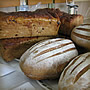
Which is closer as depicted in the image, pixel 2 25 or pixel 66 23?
pixel 2 25

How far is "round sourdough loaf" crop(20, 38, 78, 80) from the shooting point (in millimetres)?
615

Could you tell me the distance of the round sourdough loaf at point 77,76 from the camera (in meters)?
0.45

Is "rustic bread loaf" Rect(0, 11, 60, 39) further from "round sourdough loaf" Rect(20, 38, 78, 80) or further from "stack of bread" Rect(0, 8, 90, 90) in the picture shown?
"round sourdough loaf" Rect(20, 38, 78, 80)

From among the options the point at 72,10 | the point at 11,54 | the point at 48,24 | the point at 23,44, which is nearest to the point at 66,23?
the point at 48,24

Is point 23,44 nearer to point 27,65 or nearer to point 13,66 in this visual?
point 13,66

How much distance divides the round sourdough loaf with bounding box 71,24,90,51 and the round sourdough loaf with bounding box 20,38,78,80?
89mm

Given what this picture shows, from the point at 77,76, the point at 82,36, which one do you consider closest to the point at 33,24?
the point at 82,36

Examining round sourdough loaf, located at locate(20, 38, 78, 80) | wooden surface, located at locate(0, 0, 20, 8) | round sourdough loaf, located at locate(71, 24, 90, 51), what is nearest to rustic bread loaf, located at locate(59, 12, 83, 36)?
round sourdough loaf, located at locate(71, 24, 90, 51)

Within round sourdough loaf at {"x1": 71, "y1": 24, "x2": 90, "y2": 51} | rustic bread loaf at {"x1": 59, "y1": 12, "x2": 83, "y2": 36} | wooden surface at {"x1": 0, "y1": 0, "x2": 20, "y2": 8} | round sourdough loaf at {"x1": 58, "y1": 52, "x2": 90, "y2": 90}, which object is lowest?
round sourdough loaf at {"x1": 58, "y1": 52, "x2": 90, "y2": 90}

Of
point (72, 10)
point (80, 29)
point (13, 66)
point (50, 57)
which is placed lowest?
point (13, 66)

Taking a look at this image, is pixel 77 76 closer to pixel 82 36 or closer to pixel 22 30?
pixel 82 36

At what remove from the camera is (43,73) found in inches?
24.3

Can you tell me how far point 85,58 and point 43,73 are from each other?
21 cm

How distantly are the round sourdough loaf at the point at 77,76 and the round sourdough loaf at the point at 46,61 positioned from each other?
92 millimetres
